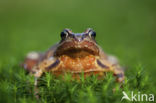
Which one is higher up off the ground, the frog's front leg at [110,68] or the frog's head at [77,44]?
the frog's head at [77,44]

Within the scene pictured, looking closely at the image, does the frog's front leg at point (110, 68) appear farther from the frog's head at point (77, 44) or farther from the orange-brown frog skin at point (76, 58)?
the frog's head at point (77, 44)

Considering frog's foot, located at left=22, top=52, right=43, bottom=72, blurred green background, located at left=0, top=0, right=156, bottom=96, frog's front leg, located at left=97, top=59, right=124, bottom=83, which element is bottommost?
frog's front leg, located at left=97, top=59, right=124, bottom=83

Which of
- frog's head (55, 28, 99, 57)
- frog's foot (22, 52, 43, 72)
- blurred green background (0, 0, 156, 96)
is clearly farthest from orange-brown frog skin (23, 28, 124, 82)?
blurred green background (0, 0, 156, 96)

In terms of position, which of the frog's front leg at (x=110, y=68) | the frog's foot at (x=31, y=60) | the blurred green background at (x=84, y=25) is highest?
the blurred green background at (x=84, y=25)

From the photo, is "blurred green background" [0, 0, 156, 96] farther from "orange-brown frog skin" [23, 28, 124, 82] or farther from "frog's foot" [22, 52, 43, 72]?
"orange-brown frog skin" [23, 28, 124, 82]

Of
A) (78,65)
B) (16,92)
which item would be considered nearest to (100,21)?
(78,65)

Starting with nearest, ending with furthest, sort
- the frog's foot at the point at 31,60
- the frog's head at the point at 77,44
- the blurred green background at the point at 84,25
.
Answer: the frog's head at the point at 77,44
the frog's foot at the point at 31,60
the blurred green background at the point at 84,25

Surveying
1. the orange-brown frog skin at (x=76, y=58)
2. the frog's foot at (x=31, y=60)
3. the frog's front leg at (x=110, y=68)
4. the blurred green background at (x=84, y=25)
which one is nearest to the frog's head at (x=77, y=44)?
the orange-brown frog skin at (x=76, y=58)

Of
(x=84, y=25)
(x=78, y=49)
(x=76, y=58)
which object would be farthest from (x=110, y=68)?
(x=84, y=25)
